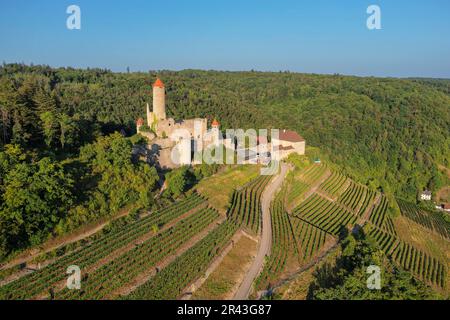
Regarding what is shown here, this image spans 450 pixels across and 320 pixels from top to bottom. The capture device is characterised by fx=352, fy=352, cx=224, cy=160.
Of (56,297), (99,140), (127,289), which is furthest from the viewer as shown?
(99,140)

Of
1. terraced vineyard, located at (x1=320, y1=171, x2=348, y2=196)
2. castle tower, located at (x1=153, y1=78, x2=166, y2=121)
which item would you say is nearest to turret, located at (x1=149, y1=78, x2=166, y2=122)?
castle tower, located at (x1=153, y1=78, x2=166, y2=121)

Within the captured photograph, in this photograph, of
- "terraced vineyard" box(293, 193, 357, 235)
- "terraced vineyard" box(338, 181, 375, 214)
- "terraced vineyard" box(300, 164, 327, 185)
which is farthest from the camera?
"terraced vineyard" box(300, 164, 327, 185)

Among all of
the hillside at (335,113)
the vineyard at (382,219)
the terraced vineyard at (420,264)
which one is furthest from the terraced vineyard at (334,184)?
the terraced vineyard at (420,264)

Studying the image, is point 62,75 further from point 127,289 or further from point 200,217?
point 127,289

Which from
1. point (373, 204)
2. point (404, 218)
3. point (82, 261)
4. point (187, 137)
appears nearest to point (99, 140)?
point (187, 137)

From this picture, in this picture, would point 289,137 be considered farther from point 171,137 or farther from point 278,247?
point 278,247

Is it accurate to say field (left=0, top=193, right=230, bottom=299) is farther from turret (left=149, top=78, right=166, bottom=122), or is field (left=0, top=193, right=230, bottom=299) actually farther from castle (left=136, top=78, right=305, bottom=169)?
turret (left=149, top=78, right=166, bottom=122)

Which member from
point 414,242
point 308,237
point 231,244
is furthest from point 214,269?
point 414,242
